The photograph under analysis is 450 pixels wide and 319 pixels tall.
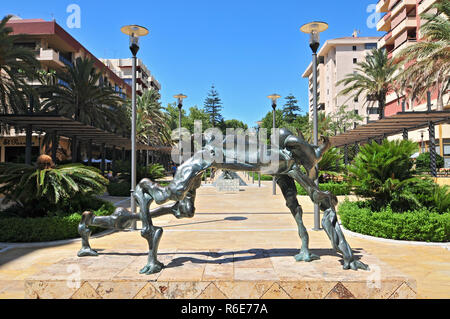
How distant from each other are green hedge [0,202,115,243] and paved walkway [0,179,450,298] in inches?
18.5

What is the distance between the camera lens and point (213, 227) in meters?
9.98

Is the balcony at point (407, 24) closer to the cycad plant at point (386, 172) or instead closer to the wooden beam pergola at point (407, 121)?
the wooden beam pergola at point (407, 121)

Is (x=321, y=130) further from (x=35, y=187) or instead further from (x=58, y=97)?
(x=35, y=187)

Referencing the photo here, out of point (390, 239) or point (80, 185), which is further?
point (80, 185)

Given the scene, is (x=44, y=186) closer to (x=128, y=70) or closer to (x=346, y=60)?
(x=346, y=60)

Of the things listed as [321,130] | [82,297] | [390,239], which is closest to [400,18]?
[321,130]

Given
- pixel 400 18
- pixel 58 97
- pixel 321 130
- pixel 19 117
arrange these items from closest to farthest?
1. pixel 19 117
2. pixel 58 97
3. pixel 400 18
4. pixel 321 130

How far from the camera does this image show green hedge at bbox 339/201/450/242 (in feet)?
24.3

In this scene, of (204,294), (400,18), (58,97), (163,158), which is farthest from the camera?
(163,158)

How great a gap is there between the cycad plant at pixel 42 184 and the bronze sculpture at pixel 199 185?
3703 millimetres

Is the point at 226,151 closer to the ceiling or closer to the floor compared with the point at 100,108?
closer to the floor

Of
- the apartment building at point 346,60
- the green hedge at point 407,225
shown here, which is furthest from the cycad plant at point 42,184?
the apartment building at point 346,60

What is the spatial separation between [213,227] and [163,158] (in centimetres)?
5461

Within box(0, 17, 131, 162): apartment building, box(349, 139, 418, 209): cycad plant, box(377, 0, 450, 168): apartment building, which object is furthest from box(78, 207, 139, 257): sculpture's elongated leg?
box(377, 0, 450, 168): apartment building
